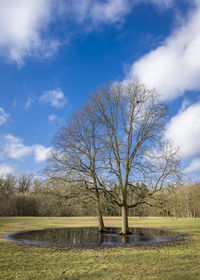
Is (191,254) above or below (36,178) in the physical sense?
below

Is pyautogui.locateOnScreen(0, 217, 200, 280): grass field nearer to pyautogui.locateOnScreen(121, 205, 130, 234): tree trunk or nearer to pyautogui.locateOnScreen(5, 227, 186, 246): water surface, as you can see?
pyautogui.locateOnScreen(5, 227, 186, 246): water surface

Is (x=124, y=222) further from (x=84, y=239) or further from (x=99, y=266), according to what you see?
(x=99, y=266)

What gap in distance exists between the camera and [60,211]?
765 inches

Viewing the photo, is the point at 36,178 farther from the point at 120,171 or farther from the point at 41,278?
the point at 41,278

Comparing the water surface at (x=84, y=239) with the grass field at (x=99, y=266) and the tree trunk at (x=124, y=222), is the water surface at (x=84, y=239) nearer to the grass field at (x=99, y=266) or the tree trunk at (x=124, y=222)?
the tree trunk at (x=124, y=222)

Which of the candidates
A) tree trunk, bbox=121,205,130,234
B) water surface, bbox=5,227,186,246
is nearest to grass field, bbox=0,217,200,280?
water surface, bbox=5,227,186,246

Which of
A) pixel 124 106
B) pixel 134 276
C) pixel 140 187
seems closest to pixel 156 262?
pixel 134 276

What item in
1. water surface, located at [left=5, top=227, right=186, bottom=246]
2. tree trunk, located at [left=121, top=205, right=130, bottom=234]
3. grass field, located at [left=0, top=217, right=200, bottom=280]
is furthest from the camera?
tree trunk, located at [left=121, top=205, right=130, bottom=234]

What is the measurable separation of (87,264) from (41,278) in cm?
218

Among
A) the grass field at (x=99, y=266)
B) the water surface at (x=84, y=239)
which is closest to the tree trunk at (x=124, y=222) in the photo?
the water surface at (x=84, y=239)

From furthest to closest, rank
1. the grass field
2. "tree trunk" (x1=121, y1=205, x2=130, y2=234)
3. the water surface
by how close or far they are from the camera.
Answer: "tree trunk" (x1=121, y1=205, x2=130, y2=234), the water surface, the grass field

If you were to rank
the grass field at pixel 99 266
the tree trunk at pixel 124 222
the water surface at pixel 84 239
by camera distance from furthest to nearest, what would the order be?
the tree trunk at pixel 124 222
the water surface at pixel 84 239
the grass field at pixel 99 266

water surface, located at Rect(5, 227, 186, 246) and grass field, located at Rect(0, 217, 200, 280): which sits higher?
grass field, located at Rect(0, 217, 200, 280)

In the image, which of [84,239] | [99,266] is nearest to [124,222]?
[84,239]
